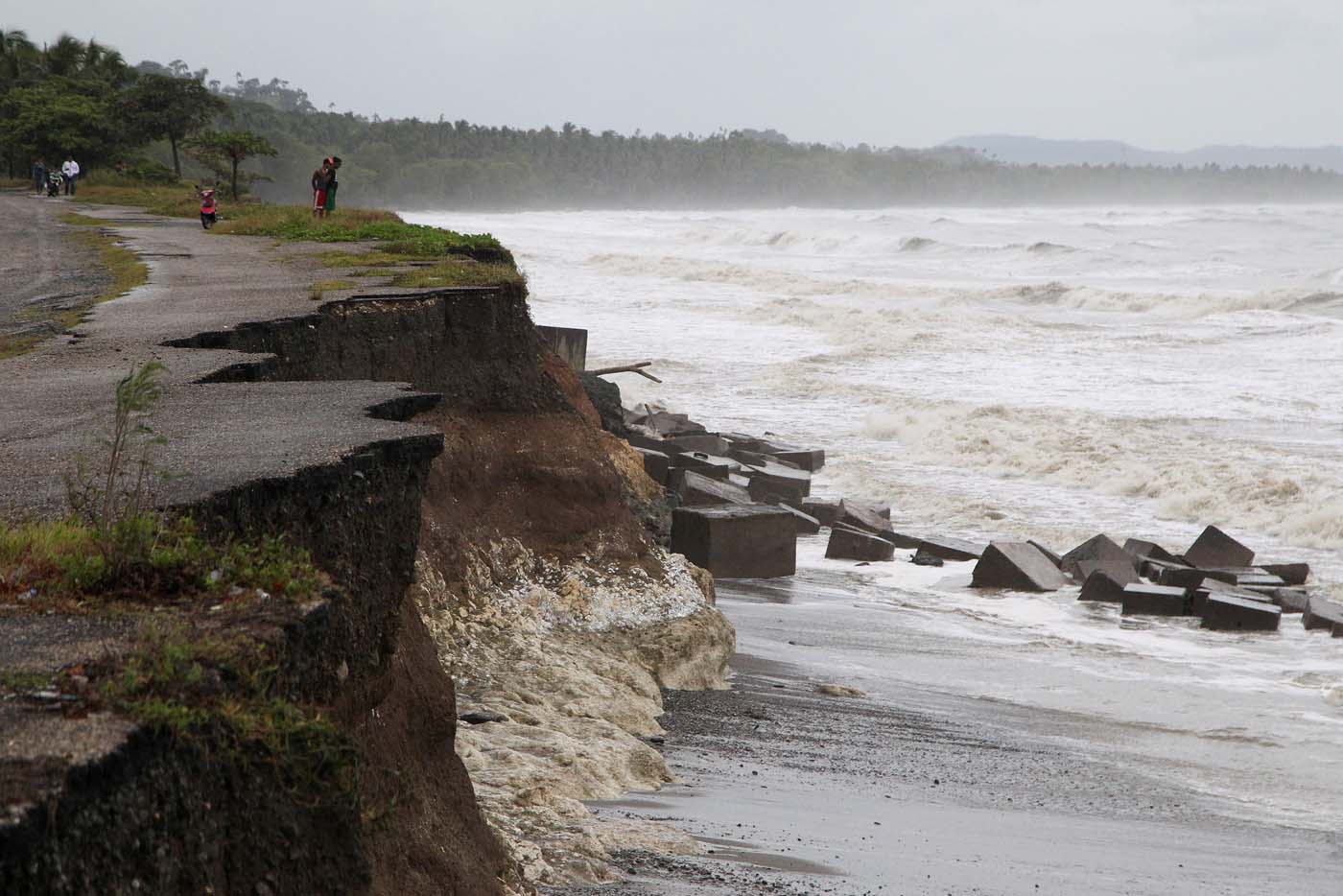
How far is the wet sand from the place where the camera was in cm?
595

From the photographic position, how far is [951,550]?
48.9 ft

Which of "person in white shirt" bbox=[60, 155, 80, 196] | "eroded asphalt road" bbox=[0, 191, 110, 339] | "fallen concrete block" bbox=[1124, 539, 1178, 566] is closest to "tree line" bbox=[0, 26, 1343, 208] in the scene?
"person in white shirt" bbox=[60, 155, 80, 196]

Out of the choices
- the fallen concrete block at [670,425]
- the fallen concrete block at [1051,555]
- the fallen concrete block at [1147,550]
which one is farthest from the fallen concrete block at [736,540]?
the fallen concrete block at [670,425]

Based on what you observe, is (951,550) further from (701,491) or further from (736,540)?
(736,540)

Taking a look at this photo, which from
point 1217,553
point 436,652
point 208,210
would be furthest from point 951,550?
point 208,210

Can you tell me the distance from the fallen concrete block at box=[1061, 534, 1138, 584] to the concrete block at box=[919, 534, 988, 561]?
0.90 metres

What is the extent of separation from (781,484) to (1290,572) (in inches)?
219

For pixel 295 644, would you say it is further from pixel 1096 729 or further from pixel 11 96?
pixel 11 96

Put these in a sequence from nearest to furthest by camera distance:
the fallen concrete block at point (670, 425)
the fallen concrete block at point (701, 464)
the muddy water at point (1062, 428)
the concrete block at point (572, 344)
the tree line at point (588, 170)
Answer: the muddy water at point (1062, 428) < the fallen concrete block at point (701, 464) < the fallen concrete block at point (670, 425) < the concrete block at point (572, 344) < the tree line at point (588, 170)

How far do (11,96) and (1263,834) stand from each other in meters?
52.7

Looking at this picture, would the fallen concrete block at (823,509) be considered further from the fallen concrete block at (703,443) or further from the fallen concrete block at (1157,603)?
the fallen concrete block at (1157,603)

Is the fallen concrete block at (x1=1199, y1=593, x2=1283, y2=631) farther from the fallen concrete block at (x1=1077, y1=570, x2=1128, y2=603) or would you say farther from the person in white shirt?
the person in white shirt

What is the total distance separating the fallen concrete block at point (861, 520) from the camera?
1565 cm

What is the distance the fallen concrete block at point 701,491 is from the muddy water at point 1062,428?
95 centimetres
